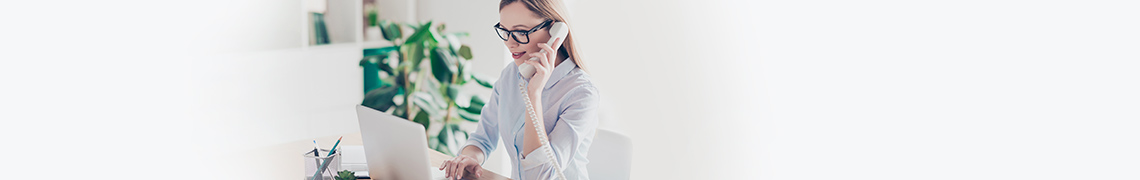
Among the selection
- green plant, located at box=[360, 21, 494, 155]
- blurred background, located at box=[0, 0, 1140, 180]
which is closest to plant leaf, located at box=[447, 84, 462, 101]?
green plant, located at box=[360, 21, 494, 155]

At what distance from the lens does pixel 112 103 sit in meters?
2.94

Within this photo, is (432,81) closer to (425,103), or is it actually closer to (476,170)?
(425,103)

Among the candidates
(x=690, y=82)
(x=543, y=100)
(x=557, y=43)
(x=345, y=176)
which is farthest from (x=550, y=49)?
(x=690, y=82)

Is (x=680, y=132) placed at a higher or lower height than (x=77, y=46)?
lower

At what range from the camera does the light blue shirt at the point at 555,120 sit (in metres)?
1.58

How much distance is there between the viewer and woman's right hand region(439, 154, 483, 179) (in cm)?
165

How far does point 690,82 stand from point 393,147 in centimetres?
114

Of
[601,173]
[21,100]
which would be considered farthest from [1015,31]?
[21,100]

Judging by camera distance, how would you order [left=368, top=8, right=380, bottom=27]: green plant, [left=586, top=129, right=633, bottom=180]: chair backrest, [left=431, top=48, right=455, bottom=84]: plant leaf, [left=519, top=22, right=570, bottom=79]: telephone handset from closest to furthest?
[left=519, top=22, right=570, bottom=79]: telephone handset → [left=586, top=129, right=633, bottom=180]: chair backrest → [left=431, top=48, right=455, bottom=84]: plant leaf → [left=368, top=8, right=380, bottom=27]: green plant

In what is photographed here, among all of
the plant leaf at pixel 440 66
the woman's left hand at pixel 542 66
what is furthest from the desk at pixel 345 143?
the plant leaf at pixel 440 66

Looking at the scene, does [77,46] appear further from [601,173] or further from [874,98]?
[874,98]

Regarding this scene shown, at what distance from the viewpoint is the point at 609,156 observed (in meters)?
1.85

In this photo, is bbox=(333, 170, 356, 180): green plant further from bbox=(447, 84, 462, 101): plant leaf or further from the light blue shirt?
bbox=(447, 84, 462, 101): plant leaf

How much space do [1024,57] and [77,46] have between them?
2.84 m
